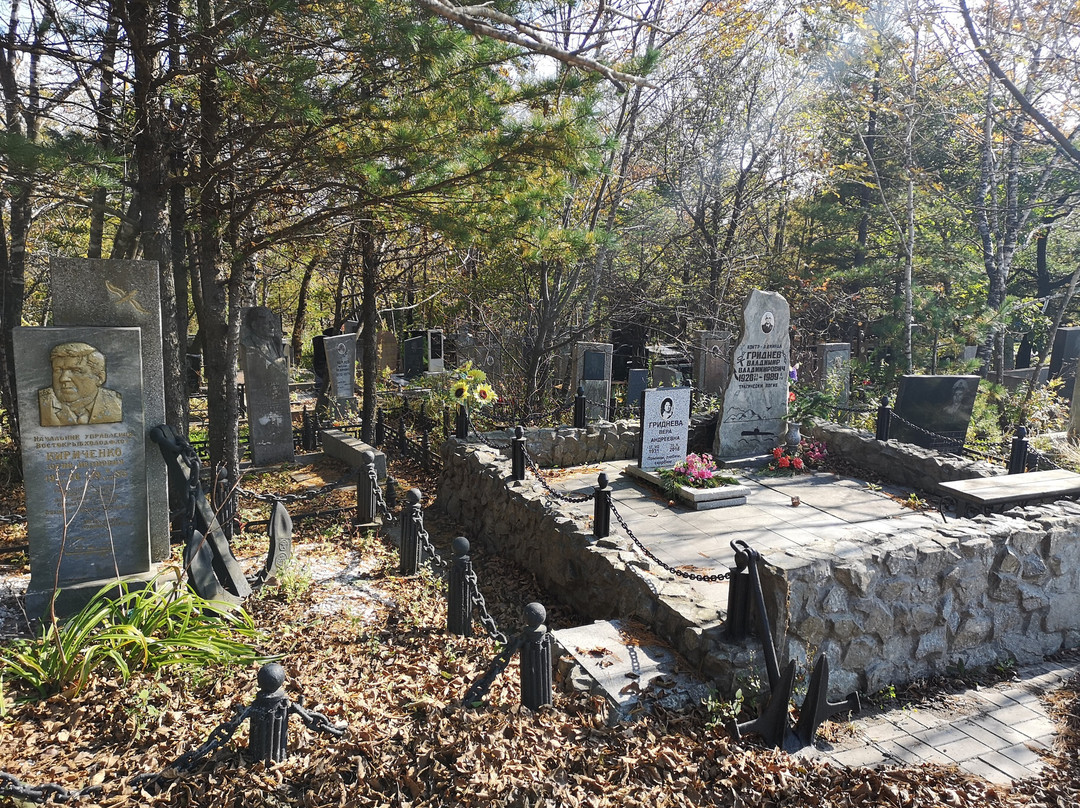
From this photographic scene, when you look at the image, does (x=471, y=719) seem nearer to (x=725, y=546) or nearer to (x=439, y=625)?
(x=439, y=625)

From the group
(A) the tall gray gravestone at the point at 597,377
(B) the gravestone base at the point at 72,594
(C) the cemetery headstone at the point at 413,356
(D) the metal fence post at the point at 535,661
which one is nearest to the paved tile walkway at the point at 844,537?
(D) the metal fence post at the point at 535,661

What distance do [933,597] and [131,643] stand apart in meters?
5.93

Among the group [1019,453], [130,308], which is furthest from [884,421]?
[130,308]

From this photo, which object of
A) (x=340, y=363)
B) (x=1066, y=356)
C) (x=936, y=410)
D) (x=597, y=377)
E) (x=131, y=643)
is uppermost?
(x=1066, y=356)

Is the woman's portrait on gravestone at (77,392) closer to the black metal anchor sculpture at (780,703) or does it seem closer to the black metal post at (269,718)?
the black metal post at (269,718)

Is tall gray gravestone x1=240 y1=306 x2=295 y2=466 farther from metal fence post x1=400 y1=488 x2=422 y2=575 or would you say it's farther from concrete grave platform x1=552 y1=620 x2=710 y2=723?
concrete grave platform x1=552 y1=620 x2=710 y2=723

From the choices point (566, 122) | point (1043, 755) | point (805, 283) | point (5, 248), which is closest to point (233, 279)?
point (566, 122)

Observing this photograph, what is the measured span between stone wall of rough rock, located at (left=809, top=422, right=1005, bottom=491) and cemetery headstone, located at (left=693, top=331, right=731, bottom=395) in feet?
11.0

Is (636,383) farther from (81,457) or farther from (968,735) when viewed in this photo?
(81,457)

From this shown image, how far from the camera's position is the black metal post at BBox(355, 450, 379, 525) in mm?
8547

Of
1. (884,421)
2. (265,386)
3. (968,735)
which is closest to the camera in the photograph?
(968,735)

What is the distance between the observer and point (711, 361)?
15.7 meters

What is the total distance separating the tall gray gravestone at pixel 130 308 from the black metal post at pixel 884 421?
10.2m

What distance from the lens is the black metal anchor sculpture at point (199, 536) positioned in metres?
5.34
